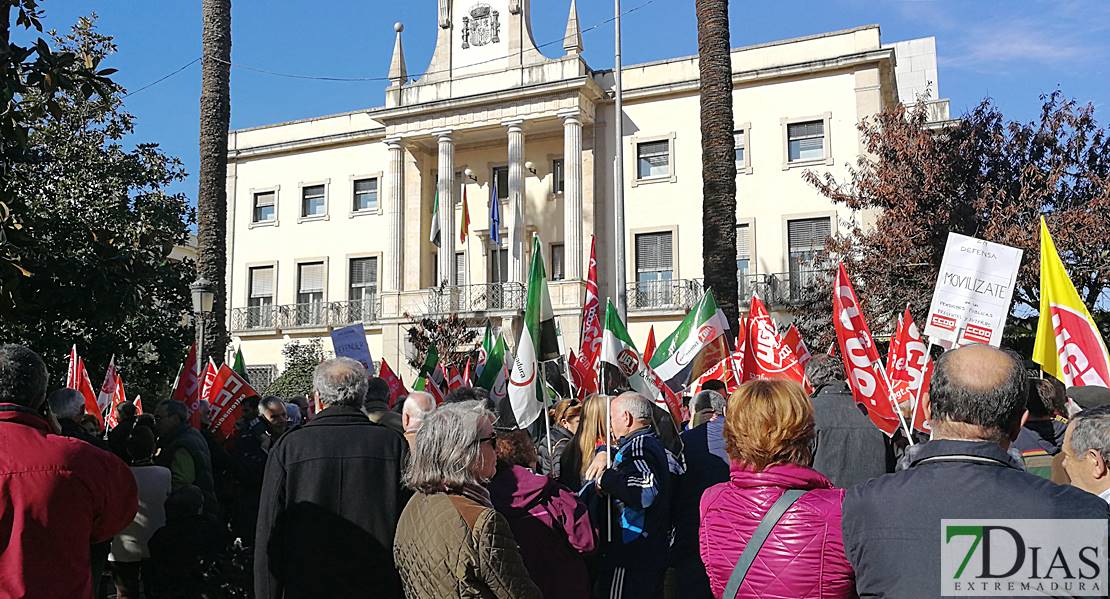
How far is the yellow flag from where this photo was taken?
666 cm

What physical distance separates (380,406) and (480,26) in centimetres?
2619

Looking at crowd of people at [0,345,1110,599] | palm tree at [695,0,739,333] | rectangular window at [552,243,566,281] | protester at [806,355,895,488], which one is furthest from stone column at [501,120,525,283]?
protester at [806,355,895,488]

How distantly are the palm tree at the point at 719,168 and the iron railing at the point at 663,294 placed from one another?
14642mm

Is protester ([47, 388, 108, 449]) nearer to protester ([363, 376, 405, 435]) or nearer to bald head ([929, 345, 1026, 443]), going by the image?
protester ([363, 376, 405, 435])

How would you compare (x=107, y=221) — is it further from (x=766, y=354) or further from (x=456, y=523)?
(x=456, y=523)

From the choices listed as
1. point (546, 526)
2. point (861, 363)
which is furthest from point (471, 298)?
point (546, 526)

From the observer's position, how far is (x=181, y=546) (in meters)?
5.89

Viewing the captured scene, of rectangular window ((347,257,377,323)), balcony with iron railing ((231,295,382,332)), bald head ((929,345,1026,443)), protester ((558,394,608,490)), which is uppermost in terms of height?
rectangular window ((347,257,377,323))

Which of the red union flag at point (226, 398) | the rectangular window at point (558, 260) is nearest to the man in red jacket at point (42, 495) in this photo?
the red union flag at point (226, 398)

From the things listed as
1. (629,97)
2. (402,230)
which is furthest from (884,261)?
(402,230)

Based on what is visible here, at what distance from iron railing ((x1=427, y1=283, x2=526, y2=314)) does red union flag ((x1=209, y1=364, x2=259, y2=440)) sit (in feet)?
58.7

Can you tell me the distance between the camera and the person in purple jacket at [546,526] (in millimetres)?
3890

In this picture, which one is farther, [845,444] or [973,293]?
[973,293]

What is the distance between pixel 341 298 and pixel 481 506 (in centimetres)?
2994
